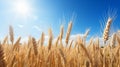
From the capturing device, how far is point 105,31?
3.88 meters

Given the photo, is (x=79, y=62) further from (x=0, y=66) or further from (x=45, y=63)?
(x=0, y=66)

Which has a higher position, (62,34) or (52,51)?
(62,34)

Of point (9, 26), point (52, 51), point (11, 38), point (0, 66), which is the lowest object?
point (0, 66)

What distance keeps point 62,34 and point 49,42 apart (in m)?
0.53

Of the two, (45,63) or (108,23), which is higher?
(108,23)

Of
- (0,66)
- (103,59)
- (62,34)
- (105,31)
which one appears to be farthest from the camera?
(105,31)

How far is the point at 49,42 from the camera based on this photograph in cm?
306

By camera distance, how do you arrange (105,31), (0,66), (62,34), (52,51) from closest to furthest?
(0,66)
(52,51)
(62,34)
(105,31)

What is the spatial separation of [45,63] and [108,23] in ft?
5.87

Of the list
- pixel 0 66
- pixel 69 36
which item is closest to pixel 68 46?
pixel 69 36

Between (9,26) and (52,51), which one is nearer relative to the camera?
(52,51)

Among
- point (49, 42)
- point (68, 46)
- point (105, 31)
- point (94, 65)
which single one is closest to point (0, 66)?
point (94, 65)

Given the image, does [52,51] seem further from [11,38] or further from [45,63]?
[11,38]

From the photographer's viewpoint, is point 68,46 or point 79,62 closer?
point 79,62
